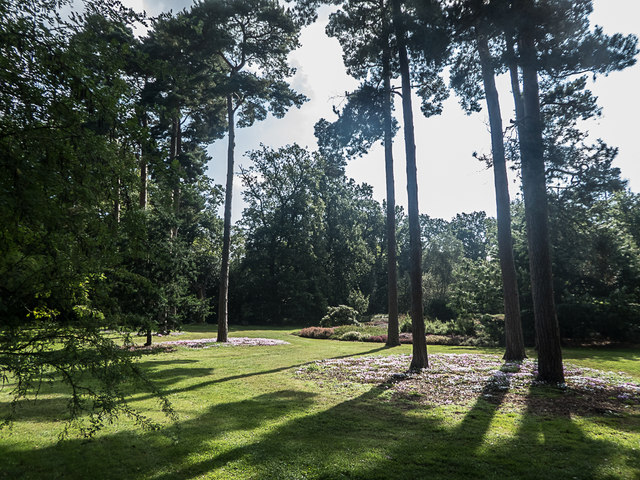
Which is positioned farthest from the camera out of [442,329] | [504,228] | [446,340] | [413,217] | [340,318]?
[340,318]

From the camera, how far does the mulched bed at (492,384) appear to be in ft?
23.6

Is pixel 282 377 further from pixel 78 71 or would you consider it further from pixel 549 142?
pixel 549 142

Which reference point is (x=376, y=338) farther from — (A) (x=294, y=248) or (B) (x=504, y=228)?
(A) (x=294, y=248)

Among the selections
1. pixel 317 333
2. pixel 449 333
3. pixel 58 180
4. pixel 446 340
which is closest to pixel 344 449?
pixel 58 180

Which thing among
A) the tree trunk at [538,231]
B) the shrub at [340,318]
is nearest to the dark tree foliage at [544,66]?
the tree trunk at [538,231]

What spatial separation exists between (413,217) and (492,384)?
5.03 metres

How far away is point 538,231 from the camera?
912 centimetres

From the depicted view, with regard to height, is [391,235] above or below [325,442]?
above

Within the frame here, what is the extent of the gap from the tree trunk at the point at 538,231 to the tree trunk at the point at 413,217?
118 inches

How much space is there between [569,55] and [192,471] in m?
11.7

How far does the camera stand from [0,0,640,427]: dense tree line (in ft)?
10.3

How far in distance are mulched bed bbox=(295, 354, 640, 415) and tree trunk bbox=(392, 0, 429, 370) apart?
71 centimetres

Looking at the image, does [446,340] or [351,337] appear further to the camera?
[351,337]

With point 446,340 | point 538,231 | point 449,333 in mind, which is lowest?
point 446,340
